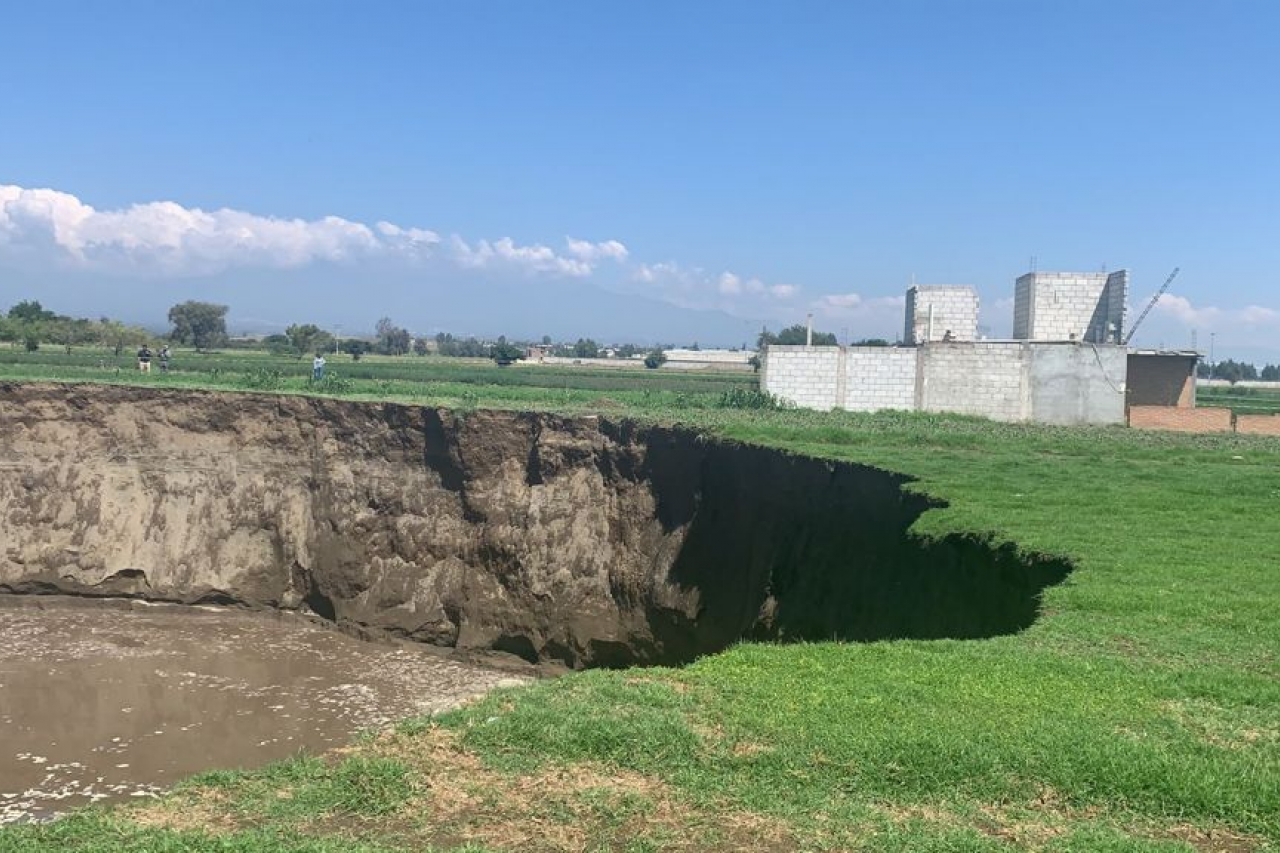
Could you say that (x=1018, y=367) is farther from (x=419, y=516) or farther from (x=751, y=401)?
(x=419, y=516)

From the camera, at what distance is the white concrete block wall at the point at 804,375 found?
3344cm

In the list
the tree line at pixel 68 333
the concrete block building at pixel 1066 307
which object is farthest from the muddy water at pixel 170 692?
the tree line at pixel 68 333

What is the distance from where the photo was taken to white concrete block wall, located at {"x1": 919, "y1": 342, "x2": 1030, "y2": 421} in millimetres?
32094

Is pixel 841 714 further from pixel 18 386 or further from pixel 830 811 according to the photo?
pixel 18 386

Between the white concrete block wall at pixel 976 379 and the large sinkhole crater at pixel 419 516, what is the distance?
36.0 ft

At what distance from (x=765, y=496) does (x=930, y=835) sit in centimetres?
1626

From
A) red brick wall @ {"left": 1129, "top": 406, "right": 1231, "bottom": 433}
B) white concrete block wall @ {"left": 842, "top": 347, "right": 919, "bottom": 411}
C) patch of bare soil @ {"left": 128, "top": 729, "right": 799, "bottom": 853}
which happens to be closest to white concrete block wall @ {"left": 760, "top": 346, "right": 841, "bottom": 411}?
white concrete block wall @ {"left": 842, "top": 347, "right": 919, "bottom": 411}

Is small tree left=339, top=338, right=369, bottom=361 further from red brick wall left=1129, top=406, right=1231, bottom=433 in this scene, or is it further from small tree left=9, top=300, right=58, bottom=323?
red brick wall left=1129, top=406, right=1231, bottom=433

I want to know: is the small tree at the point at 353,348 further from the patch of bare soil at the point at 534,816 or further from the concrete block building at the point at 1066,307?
the patch of bare soil at the point at 534,816

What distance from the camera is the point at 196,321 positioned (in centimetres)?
9750

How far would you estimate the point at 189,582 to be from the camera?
29734mm

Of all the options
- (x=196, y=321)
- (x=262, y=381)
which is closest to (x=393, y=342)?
(x=196, y=321)

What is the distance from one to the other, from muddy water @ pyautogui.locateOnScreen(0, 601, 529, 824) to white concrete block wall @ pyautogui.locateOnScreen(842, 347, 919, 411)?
1509 cm

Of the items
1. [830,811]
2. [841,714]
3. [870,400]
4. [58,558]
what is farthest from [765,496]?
[58,558]
